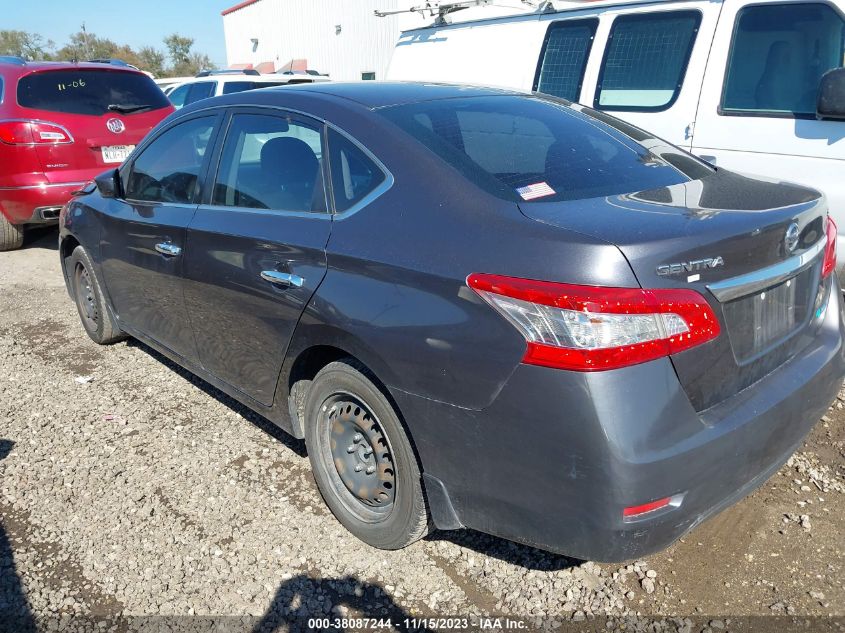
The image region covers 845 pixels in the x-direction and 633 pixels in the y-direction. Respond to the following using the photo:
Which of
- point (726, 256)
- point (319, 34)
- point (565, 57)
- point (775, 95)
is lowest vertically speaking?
point (726, 256)

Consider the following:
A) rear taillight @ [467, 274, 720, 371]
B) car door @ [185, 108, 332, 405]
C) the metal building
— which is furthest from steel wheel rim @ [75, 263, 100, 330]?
the metal building

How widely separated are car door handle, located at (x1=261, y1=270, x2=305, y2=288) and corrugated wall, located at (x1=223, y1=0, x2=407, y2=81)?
2260 cm

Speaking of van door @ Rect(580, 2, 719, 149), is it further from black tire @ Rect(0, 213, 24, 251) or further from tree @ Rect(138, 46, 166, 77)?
tree @ Rect(138, 46, 166, 77)

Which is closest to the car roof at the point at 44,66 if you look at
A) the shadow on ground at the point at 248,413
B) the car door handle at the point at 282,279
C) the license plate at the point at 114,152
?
the license plate at the point at 114,152

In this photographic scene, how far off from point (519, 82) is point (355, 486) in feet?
12.6

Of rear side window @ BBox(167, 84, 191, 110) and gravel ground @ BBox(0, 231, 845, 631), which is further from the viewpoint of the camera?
rear side window @ BBox(167, 84, 191, 110)

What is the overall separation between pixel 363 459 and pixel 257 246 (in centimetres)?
95

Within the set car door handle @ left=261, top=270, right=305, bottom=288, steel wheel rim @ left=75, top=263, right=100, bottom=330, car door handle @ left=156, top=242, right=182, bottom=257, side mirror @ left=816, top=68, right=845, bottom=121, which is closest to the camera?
car door handle @ left=261, top=270, right=305, bottom=288

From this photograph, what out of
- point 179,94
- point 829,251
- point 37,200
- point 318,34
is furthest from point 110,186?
point 318,34

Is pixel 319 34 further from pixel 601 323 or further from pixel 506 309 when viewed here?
pixel 601 323

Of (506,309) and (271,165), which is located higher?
(271,165)

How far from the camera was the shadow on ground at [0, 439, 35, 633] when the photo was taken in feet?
7.99

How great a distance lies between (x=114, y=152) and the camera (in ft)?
23.3

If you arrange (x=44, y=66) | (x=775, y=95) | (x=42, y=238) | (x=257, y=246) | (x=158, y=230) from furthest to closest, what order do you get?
(x=42, y=238)
(x=44, y=66)
(x=775, y=95)
(x=158, y=230)
(x=257, y=246)
